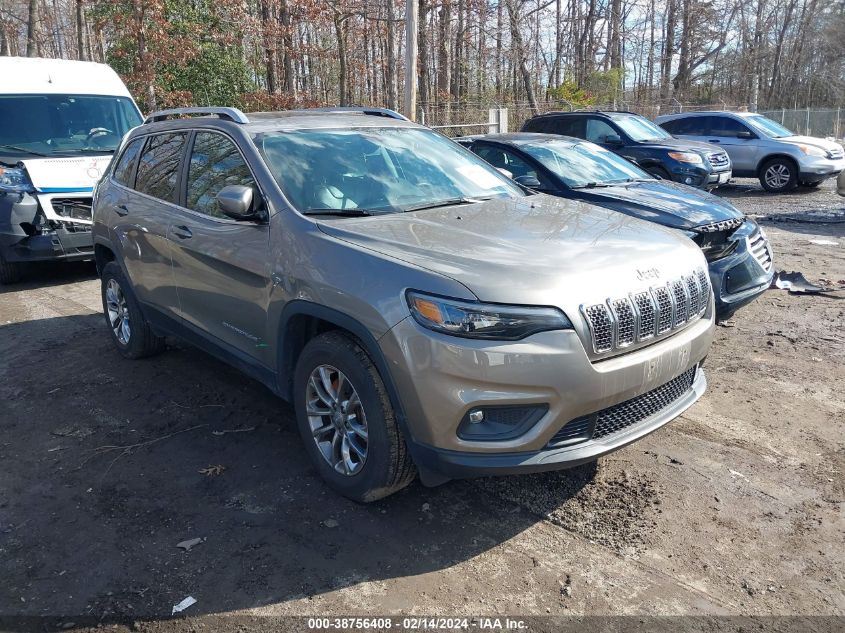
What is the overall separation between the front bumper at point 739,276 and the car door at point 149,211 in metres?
3.97

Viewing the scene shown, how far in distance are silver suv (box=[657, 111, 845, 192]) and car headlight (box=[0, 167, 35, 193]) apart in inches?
531

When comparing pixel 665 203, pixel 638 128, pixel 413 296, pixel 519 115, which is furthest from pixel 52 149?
pixel 519 115

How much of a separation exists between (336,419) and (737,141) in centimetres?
1477

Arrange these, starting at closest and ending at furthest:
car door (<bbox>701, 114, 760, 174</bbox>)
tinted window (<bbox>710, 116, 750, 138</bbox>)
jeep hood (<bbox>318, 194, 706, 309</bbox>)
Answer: jeep hood (<bbox>318, 194, 706, 309</bbox>), car door (<bbox>701, 114, 760, 174</bbox>), tinted window (<bbox>710, 116, 750, 138</bbox>)

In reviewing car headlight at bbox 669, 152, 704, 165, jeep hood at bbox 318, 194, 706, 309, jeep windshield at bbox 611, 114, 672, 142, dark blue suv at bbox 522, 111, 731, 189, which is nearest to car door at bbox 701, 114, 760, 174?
dark blue suv at bbox 522, 111, 731, 189

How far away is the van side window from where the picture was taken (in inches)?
213

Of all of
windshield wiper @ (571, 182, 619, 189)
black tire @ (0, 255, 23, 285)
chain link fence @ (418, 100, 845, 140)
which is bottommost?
black tire @ (0, 255, 23, 285)

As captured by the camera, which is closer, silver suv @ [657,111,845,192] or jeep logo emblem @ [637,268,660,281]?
jeep logo emblem @ [637,268,660,281]

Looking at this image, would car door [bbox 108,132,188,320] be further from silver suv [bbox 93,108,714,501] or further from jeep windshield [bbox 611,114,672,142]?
jeep windshield [bbox 611,114,672,142]

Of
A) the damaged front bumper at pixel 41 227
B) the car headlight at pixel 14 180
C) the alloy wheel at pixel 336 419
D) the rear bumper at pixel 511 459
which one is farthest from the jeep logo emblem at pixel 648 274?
the car headlight at pixel 14 180

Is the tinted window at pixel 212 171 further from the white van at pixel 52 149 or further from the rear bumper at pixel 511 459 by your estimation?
the white van at pixel 52 149

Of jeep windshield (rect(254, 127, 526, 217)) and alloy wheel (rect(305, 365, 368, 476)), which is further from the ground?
jeep windshield (rect(254, 127, 526, 217))

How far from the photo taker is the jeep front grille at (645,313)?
2.93 m

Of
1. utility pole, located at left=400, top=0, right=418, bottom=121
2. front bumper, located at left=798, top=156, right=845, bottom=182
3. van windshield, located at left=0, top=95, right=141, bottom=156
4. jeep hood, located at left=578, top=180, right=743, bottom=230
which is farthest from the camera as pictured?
front bumper, located at left=798, top=156, right=845, bottom=182
